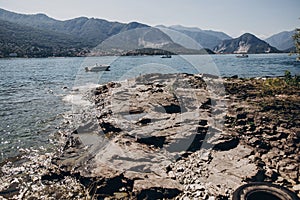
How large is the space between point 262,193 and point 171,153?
5.64 m

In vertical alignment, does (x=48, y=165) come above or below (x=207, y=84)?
below

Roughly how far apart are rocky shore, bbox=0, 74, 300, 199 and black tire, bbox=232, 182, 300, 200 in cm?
85

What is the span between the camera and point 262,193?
34.2ft

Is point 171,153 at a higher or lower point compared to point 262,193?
lower

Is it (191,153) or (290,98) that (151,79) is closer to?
(290,98)

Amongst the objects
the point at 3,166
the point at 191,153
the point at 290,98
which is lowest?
the point at 3,166

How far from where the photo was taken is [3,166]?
16.1 meters

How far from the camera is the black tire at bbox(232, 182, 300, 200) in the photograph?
33.2ft

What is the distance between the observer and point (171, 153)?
15.1 meters

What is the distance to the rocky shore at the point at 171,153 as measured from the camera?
12352mm

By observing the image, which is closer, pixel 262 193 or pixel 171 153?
pixel 262 193

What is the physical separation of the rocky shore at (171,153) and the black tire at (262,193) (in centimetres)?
85

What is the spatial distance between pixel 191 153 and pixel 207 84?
50.6 ft

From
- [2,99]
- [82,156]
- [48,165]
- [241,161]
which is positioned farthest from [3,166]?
[2,99]
